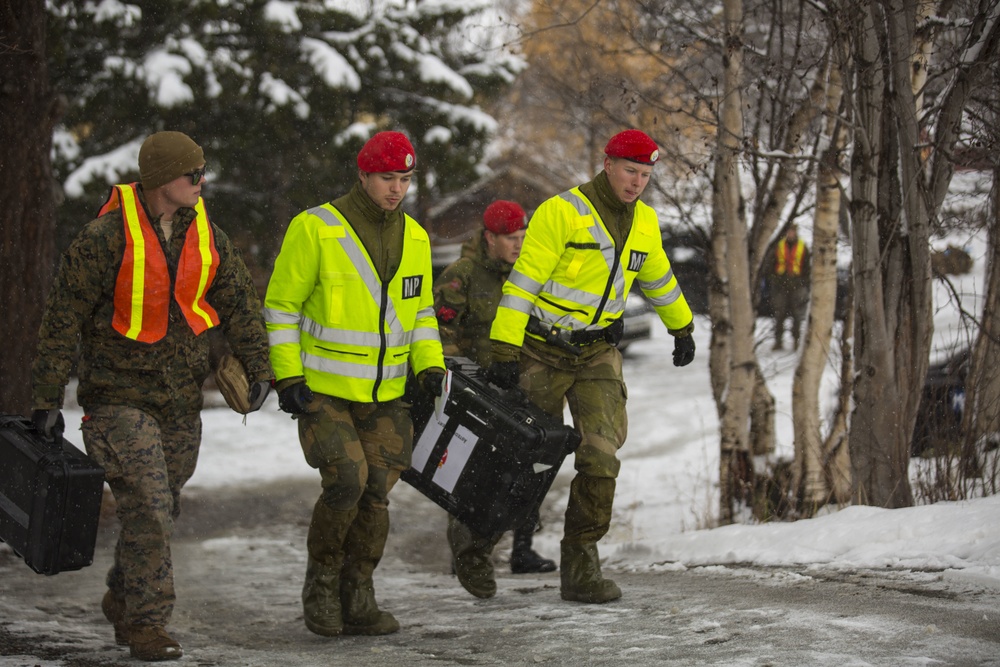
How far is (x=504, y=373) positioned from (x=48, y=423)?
1.94 m

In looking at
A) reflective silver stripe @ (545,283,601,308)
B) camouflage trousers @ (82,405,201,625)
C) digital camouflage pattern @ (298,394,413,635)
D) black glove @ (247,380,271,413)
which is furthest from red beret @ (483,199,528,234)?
camouflage trousers @ (82,405,201,625)

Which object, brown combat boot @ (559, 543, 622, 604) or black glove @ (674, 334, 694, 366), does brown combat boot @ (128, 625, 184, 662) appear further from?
black glove @ (674, 334, 694, 366)

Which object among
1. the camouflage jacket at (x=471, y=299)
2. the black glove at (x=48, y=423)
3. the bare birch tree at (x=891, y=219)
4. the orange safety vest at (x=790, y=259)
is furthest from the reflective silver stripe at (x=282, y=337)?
the orange safety vest at (x=790, y=259)

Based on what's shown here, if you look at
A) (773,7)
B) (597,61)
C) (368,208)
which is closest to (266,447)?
(773,7)

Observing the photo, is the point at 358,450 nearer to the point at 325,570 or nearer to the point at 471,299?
the point at 325,570

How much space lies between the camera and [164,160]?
443 centimetres

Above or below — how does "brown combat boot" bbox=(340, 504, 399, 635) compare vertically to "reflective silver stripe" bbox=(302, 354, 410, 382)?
below

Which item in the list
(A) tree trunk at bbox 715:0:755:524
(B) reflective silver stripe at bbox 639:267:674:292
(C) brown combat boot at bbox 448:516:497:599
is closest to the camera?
(B) reflective silver stripe at bbox 639:267:674:292

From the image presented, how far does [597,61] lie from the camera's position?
21.0 m

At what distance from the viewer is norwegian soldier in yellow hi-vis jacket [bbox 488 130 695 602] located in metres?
5.21

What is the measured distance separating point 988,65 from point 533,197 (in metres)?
16.6

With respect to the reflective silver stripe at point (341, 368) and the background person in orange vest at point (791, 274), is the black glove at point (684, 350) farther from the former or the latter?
the background person in orange vest at point (791, 274)

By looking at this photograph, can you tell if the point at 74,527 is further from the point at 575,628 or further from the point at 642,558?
the point at 642,558

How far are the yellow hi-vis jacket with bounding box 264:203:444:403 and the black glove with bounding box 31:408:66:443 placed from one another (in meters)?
0.86
